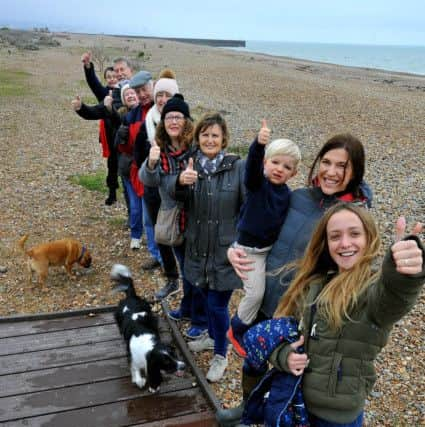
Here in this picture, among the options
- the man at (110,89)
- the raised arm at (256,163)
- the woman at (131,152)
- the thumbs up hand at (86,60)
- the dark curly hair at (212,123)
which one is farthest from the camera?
the thumbs up hand at (86,60)

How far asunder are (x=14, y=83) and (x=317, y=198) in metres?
23.9

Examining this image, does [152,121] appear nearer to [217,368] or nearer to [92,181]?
[217,368]

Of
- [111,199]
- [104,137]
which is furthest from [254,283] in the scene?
[111,199]

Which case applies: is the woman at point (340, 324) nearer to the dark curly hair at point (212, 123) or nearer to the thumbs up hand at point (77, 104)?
the dark curly hair at point (212, 123)

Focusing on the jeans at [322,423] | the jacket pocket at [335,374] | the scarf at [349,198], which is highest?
the scarf at [349,198]

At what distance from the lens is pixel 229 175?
11.0 feet

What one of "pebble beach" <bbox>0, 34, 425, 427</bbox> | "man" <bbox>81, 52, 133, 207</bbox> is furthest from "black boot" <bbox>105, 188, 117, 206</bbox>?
"man" <bbox>81, 52, 133, 207</bbox>

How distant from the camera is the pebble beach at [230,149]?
4.52 m

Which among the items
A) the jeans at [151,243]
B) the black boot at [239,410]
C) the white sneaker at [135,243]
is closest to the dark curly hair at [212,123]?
the black boot at [239,410]

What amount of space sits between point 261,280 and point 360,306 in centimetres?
90

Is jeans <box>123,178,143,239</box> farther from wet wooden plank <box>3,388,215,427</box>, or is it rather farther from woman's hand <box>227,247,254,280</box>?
woman's hand <box>227,247,254,280</box>

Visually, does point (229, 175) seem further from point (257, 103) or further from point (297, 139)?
point (257, 103)

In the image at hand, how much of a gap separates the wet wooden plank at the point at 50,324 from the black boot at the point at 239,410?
1652 mm

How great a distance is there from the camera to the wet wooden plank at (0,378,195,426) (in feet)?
10.4
